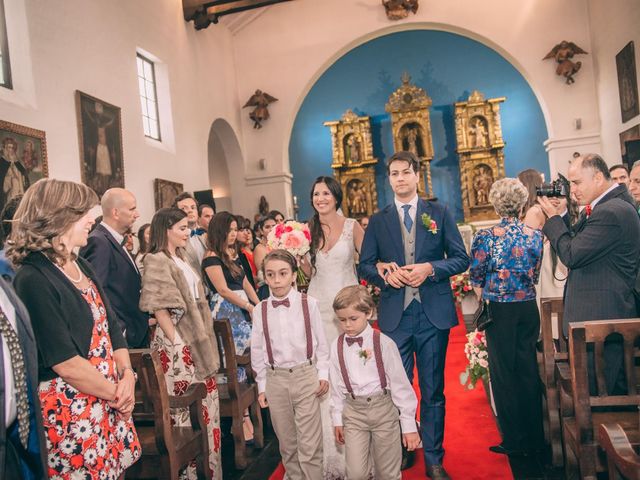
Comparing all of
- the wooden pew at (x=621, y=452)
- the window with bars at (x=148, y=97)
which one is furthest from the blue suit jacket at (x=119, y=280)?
the window with bars at (x=148, y=97)

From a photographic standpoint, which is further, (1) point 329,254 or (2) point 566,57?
(2) point 566,57

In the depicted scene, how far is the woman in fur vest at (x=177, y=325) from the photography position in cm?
366

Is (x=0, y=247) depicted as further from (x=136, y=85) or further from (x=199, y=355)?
(x=136, y=85)

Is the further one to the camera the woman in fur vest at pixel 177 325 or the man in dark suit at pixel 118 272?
the man in dark suit at pixel 118 272

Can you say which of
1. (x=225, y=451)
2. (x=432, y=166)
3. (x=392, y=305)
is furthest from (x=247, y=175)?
(x=392, y=305)

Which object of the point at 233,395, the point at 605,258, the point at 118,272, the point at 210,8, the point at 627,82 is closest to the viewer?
the point at 605,258

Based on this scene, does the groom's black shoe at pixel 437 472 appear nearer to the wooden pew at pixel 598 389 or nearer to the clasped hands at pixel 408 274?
the wooden pew at pixel 598 389

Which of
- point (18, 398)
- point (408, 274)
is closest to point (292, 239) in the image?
point (408, 274)

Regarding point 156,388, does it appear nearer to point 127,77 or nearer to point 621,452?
point 621,452

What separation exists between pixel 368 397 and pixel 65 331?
4.79 feet

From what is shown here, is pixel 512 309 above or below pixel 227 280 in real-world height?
below

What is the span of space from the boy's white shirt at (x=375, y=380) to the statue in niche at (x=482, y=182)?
35.1 ft

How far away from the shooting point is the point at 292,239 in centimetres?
371

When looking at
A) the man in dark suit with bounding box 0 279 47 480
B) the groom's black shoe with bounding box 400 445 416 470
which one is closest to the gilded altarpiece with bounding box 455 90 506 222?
the groom's black shoe with bounding box 400 445 416 470
